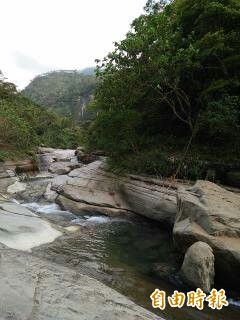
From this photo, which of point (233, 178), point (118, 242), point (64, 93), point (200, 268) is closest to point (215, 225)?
point (200, 268)

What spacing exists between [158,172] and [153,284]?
23.3 ft

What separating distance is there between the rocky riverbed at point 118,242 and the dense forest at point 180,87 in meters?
1.81

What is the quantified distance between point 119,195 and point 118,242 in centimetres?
393

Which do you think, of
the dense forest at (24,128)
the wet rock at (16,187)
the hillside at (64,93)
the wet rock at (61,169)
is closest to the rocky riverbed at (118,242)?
the wet rock at (16,187)

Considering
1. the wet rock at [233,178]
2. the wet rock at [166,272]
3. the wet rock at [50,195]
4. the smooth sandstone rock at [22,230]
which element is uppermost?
the wet rock at [233,178]

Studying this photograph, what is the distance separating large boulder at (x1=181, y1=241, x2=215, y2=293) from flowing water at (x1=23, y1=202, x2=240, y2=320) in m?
0.39

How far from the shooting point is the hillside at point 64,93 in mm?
87881

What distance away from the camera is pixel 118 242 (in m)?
11.0

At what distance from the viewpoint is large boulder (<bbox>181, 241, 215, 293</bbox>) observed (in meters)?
7.77

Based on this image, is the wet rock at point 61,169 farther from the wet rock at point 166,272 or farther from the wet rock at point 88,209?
the wet rock at point 166,272

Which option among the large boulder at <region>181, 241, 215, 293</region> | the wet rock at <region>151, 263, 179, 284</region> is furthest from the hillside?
the large boulder at <region>181, 241, 215, 293</region>

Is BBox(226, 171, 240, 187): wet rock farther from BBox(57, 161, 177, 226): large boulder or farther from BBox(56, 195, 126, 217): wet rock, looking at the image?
BBox(56, 195, 126, 217): wet rock

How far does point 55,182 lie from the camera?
57.5 feet

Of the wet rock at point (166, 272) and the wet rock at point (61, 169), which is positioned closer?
the wet rock at point (166, 272)
